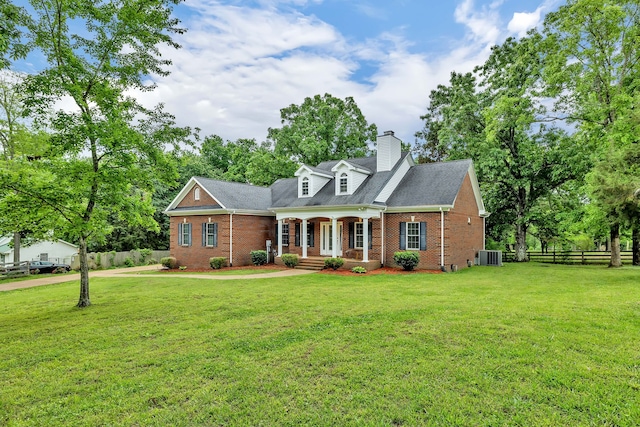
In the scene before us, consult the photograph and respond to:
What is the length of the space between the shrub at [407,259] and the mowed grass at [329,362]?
7415mm

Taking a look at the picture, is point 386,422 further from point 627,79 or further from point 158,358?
point 627,79

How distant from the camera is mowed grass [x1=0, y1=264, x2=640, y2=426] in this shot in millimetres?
3963

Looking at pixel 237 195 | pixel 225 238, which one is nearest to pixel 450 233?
pixel 225 238

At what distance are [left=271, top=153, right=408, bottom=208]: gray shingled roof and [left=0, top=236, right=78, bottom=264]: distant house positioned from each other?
21.5 metres

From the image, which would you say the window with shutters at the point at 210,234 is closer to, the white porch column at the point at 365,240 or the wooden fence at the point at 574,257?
the white porch column at the point at 365,240

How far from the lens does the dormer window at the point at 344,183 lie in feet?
66.2

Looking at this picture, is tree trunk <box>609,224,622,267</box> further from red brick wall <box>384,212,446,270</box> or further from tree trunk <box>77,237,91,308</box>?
tree trunk <box>77,237,91,308</box>

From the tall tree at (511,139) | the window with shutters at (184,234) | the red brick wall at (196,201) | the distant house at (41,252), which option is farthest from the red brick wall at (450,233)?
the distant house at (41,252)

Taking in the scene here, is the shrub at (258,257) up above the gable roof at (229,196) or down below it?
below

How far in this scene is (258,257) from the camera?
837 inches

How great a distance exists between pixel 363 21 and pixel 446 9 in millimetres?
3375

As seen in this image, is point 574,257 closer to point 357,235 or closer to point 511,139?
point 511,139

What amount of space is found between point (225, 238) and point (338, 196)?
712 cm

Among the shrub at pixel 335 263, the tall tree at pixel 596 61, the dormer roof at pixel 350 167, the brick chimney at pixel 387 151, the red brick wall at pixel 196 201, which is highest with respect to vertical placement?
the tall tree at pixel 596 61
